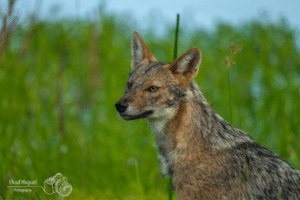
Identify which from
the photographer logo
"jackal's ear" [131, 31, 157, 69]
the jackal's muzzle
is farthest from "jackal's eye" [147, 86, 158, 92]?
the photographer logo

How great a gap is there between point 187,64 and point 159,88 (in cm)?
57

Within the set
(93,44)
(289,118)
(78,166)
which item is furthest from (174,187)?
(289,118)


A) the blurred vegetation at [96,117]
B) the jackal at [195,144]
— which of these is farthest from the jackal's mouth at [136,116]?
the blurred vegetation at [96,117]

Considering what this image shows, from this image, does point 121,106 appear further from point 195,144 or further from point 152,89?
point 195,144

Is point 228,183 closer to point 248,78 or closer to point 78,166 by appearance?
point 78,166

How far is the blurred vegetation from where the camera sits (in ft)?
22.5

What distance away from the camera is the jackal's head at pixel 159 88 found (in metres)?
4.32

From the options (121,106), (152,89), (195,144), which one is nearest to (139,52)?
(152,89)

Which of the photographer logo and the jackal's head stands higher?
the jackal's head

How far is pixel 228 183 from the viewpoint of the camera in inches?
170

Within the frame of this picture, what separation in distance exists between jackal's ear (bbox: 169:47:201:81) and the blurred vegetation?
792 millimetres

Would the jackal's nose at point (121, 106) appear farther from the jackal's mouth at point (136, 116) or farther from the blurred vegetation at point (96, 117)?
the blurred vegetation at point (96, 117)

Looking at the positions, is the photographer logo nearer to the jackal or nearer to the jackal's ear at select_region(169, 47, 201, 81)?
the jackal

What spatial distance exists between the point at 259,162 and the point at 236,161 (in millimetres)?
359
